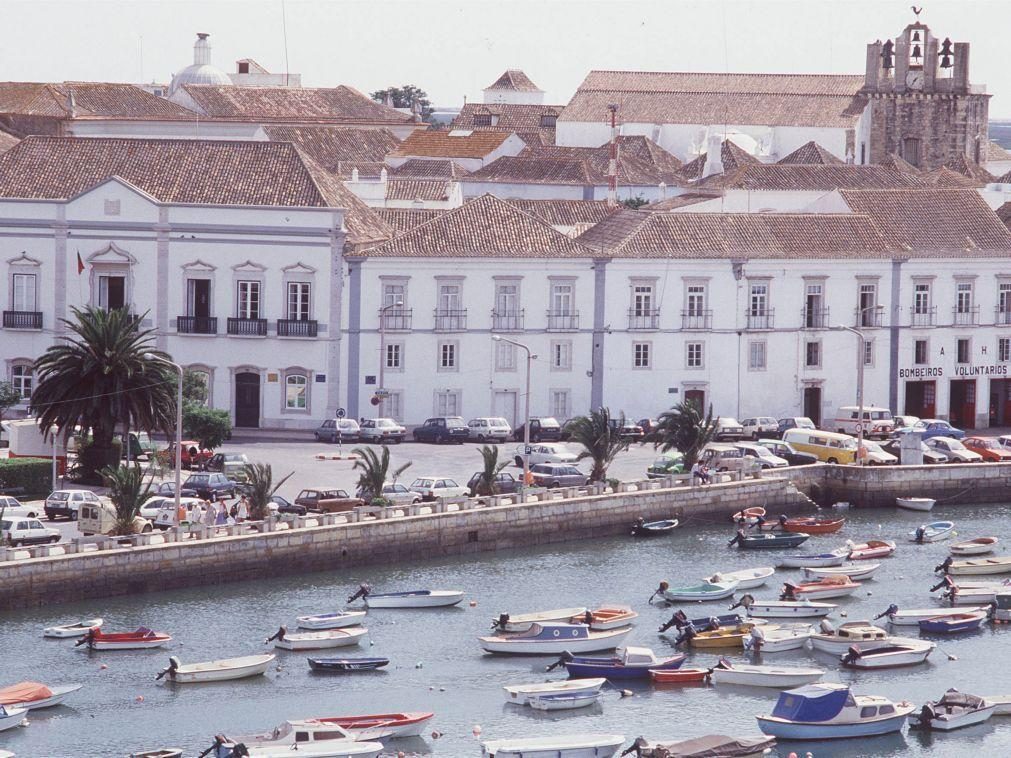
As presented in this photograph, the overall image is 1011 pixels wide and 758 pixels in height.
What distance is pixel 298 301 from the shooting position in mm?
95000

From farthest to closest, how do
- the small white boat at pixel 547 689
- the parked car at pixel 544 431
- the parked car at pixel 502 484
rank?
the parked car at pixel 544 431, the parked car at pixel 502 484, the small white boat at pixel 547 689

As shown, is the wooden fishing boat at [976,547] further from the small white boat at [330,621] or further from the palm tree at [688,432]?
the small white boat at [330,621]

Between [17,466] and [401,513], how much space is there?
1191 centimetres

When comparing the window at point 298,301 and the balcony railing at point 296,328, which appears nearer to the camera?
the balcony railing at point 296,328

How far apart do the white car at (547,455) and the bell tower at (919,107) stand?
6283cm

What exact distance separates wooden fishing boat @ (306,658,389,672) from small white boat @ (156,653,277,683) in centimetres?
117

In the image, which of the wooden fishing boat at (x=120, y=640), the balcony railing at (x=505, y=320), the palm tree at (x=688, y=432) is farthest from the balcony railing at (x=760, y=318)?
the wooden fishing boat at (x=120, y=640)

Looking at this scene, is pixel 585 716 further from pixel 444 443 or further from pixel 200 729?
pixel 444 443

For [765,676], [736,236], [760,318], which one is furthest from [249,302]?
[765,676]

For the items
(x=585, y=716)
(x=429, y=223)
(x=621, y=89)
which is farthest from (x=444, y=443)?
(x=621, y=89)

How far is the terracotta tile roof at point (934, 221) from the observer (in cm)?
10281

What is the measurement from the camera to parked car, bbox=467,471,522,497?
81.6 meters

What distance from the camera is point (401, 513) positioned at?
252 feet

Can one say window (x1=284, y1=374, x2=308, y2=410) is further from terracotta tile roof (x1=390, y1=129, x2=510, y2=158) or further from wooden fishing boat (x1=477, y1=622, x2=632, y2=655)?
terracotta tile roof (x1=390, y1=129, x2=510, y2=158)
